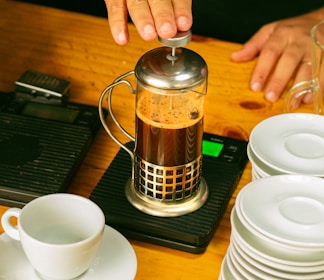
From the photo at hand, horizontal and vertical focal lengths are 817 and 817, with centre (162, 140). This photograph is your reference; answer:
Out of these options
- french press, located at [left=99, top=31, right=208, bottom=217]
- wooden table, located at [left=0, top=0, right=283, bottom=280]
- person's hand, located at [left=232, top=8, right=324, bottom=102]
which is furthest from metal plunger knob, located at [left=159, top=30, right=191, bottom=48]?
person's hand, located at [left=232, top=8, right=324, bottom=102]

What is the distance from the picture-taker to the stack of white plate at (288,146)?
1.17 meters

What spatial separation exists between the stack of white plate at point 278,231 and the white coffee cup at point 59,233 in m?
0.19

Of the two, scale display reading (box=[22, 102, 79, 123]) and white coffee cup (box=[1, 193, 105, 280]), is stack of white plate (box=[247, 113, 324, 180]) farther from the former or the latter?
scale display reading (box=[22, 102, 79, 123])

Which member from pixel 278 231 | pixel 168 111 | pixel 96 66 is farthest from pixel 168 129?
pixel 96 66

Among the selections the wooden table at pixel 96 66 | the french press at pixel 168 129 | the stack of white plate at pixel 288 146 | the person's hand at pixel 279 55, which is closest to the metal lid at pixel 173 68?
the french press at pixel 168 129

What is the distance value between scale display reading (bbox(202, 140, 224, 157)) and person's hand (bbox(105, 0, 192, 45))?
250 millimetres

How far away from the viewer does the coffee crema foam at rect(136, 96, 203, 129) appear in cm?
118

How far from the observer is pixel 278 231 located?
985mm

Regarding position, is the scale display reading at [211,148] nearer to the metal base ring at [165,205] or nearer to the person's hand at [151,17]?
the metal base ring at [165,205]

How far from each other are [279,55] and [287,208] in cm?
70

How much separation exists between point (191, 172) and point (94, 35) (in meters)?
0.60

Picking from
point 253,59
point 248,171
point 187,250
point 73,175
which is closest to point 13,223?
point 73,175

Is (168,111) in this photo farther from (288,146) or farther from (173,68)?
(288,146)

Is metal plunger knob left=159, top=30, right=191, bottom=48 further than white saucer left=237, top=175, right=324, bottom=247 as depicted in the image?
Yes
